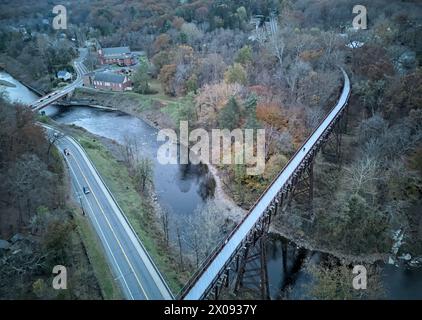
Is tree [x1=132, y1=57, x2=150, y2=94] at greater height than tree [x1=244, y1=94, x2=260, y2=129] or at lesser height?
greater

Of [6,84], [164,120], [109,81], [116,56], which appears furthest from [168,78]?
[6,84]

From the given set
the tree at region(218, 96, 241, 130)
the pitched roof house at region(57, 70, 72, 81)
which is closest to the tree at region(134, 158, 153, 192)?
the tree at region(218, 96, 241, 130)

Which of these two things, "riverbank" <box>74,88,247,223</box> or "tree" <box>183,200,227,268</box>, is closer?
"tree" <box>183,200,227,268</box>

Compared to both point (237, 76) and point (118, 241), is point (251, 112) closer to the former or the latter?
point (237, 76)

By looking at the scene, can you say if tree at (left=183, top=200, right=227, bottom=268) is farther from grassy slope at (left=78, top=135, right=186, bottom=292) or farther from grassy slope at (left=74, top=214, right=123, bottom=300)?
grassy slope at (left=74, top=214, right=123, bottom=300)

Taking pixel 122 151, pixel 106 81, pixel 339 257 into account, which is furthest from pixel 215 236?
pixel 106 81

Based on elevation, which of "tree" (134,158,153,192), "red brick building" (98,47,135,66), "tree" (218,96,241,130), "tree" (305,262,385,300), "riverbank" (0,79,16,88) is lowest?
"tree" (305,262,385,300)

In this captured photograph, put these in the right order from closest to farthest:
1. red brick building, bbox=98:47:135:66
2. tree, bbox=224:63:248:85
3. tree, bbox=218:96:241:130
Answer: tree, bbox=218:96:241:130 → tree, bbox=224:63:248:85 → red brick building, bbox=98:47:135:66
